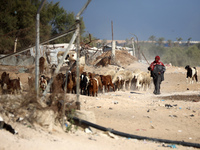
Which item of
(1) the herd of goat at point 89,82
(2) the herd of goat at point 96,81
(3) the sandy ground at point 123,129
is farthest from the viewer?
(2) the herd of goat at point 96,81

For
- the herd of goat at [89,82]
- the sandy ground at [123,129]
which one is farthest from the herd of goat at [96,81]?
the sandy ground at [123,129]

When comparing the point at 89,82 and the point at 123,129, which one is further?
the point at 89,82

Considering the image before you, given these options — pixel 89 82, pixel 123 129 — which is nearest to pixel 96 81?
pixel 89 82

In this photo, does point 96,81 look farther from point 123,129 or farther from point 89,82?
point 123,129

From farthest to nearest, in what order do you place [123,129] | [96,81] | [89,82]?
1. [96,81]
2. [89,82]
3. [123,129]

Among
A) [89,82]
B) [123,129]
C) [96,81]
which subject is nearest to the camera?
[123,129]

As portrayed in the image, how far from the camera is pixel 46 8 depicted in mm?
40688

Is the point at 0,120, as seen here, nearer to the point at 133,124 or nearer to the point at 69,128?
the point at 69,128

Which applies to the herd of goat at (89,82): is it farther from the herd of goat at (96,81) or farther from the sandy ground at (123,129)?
the sandy ground at (123,129)

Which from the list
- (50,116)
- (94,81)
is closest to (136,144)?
(50,116)

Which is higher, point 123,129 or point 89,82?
point 89,82

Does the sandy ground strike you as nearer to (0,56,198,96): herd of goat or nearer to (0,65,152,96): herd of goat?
(0,65,152,96): herd of goat

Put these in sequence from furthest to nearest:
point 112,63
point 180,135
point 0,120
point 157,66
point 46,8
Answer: point 46,8, point 112,63, point 157,66, point 180,135, point 0,120

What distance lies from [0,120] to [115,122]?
12.3 ft
